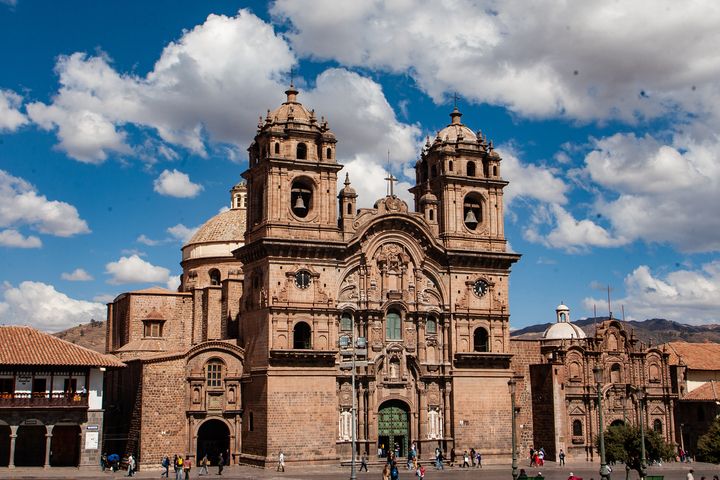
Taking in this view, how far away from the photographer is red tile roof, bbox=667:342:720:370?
239 ft

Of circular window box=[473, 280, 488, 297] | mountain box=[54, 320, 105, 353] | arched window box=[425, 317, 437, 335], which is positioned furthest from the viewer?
mountain box=[54, 320, 105, 353]

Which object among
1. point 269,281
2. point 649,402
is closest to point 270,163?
point 269,281

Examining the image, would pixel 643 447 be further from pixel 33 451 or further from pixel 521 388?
pixel 33 451

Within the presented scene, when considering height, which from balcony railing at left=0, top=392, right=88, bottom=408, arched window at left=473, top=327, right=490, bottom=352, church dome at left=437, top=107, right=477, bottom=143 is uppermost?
church dome at left=437, top=107, right=477, bottom=143

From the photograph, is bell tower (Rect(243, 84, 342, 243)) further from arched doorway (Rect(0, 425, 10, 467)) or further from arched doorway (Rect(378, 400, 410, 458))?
arched doorway (Rect(0, 425, 10, 467))

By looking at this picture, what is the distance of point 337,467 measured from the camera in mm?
53531

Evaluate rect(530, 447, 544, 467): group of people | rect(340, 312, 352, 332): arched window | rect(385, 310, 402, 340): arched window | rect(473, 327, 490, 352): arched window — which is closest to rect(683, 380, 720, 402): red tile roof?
rect(530, 447, 544, 467): group of people

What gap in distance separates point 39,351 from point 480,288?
27.9m

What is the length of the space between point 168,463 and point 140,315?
16.2 metres

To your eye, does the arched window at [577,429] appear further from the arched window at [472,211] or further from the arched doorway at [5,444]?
the arched doorway at [5,444]

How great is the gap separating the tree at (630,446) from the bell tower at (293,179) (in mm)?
21038

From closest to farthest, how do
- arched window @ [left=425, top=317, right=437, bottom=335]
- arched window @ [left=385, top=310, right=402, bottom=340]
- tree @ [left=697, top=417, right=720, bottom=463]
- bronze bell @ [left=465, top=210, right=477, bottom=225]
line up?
tree @ [left=697, top=417, right=720, bottom=463] → arched window @ [left=385, top=310, right=402, bottom=340] → arched window @ [left=425, top=317, right=437, bottom=335] → bronze bell @ [left=465, top=210, right=477, bottom=225]

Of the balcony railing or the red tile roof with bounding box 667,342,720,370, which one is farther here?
the red tile roof with bounding box 667,342,720,370

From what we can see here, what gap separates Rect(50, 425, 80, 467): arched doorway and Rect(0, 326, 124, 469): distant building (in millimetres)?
1197
